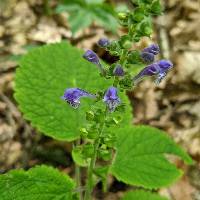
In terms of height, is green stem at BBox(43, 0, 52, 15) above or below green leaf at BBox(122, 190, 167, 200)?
below

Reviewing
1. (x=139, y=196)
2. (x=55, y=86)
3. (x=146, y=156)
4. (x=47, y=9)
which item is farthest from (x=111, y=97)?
(x=47, y=9)

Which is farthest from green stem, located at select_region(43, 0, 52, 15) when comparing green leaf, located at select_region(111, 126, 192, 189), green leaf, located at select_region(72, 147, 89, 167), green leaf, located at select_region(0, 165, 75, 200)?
green leaf, located at select_region(0, 165, 75, 200)

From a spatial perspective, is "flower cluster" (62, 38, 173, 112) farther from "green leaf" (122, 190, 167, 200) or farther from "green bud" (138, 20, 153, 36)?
"green leaf" (122, 190, 167, 200)

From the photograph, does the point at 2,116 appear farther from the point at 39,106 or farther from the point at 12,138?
the point at 39,106

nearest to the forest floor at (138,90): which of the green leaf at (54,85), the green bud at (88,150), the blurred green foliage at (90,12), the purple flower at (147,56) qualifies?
the blurred green foliage at (90,12)

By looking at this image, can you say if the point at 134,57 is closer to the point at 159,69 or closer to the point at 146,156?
the point at 159,69

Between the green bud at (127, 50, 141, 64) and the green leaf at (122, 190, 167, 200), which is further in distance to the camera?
the green leaf at (122, 190, 167, 200)

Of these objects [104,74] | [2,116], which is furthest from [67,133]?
[2,116]
